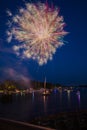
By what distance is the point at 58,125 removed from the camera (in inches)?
1011

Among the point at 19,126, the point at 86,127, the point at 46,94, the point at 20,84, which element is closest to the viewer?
the point at 19,126

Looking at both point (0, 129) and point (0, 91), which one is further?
point (0, 91)

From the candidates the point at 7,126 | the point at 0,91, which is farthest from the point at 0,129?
the point at 0,91

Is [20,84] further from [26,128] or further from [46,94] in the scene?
[26,128]

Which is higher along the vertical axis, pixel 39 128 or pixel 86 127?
pixel 39 128

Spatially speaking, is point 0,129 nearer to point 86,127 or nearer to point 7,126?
point 7,126

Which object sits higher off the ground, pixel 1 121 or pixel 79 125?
pixel 1 121

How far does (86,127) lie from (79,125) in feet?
4.66

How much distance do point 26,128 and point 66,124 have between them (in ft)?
76.7

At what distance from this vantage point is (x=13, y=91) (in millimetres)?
159750

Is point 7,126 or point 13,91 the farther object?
point 13,91

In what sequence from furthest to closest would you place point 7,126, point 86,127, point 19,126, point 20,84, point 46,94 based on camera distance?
point 20,84 → point 46,94 → point 86,127 → point 7,126 → point 19,126

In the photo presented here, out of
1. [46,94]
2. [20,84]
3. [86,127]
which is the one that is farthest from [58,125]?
[20,84]

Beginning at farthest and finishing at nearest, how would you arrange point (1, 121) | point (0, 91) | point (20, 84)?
point (20, 84) < point (0, 91) < point (1, 121)
